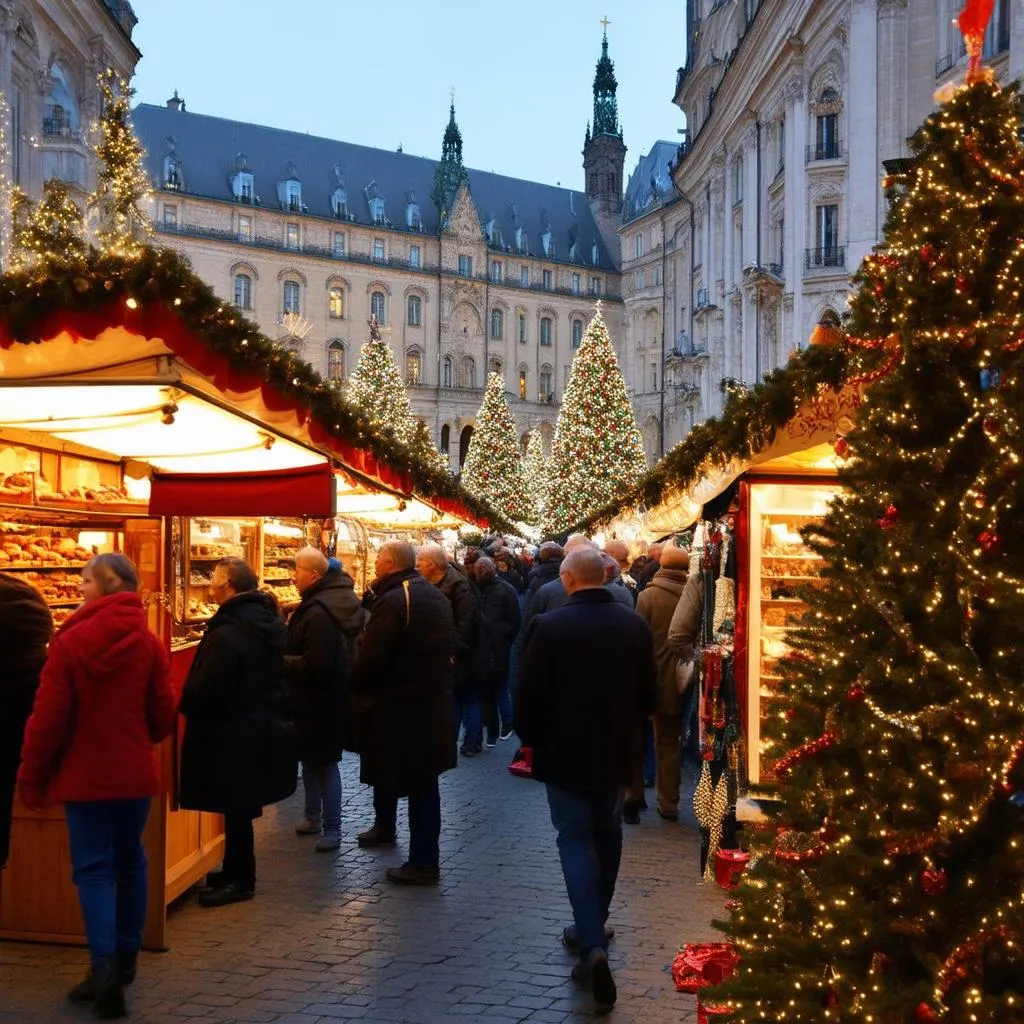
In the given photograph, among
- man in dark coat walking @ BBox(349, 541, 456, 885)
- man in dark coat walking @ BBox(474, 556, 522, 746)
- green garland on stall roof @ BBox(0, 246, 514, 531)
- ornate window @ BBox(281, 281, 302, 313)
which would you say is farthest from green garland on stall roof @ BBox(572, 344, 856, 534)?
ornate window @ BBox(281, 281, 302, 313)

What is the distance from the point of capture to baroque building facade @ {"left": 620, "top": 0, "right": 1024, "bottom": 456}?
2869cm

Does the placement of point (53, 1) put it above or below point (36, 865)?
above

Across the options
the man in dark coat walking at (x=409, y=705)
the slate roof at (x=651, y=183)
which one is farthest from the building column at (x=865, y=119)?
the slate roof at (x=651, y=183)

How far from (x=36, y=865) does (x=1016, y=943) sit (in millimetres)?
4482

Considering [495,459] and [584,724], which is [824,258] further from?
[584,724]

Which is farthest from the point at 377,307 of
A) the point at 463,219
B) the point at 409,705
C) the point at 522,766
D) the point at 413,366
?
the point at 409,705

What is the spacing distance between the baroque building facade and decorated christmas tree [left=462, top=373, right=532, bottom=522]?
8.91m

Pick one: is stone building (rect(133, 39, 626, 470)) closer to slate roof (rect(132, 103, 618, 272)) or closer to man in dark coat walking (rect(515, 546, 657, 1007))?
Answer: slate roof (rect(132, 103, 618, 272))

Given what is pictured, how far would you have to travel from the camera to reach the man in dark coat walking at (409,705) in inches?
A: 274

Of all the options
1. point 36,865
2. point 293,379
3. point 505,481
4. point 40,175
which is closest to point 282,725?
point 36,865

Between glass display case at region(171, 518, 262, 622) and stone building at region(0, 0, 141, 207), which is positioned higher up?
stone building at region(0, 0, 141, 207)

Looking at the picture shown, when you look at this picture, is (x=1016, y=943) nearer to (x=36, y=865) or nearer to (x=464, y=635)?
(x=36, y=865)

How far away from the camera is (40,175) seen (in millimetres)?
29438

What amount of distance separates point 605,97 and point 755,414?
105 metres
